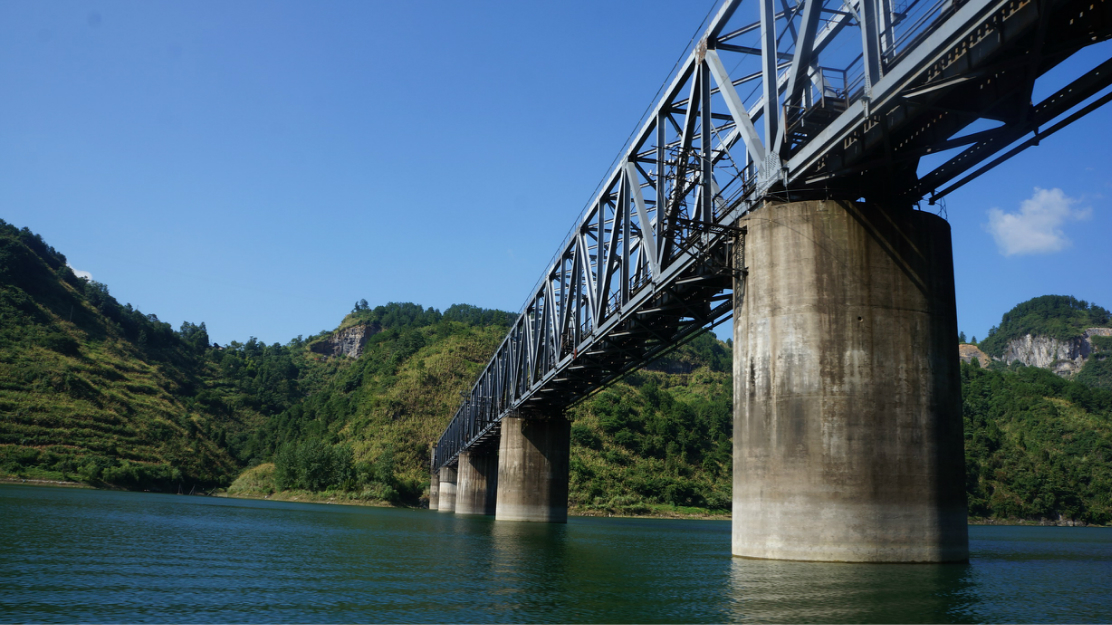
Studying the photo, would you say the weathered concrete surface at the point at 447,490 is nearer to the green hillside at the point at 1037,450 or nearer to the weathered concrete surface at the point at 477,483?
the weathered concrete surface at the point at 477,483

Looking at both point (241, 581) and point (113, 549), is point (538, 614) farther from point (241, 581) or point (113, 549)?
point (113, 549)

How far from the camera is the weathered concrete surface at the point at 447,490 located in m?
121

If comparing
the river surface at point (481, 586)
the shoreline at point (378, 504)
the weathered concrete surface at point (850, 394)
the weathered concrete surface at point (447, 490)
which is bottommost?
the shoreline at point (378, 504)

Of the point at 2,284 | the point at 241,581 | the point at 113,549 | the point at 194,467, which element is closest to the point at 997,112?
the point at 241,581

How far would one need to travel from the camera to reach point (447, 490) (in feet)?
406

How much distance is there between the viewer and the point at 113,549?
84.8 ft

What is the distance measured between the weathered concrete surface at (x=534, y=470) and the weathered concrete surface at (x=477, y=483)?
30.6 m

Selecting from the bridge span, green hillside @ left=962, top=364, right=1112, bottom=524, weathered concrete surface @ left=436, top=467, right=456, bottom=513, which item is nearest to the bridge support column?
weathered concrete surface @ left=436, top=467, right=456, bottom=513

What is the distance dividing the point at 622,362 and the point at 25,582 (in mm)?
38405

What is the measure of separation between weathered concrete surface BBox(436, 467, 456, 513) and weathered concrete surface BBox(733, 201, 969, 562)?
10095cm

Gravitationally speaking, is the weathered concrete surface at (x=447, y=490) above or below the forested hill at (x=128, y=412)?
below

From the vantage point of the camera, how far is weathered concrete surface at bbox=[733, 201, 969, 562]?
22.7 meters

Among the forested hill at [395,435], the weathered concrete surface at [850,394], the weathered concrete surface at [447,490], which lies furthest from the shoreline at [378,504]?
the weathered concrete surface at [850,394]

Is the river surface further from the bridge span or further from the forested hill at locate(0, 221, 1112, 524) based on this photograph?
the forested hill at locate(0, 221, 1112, 524)
